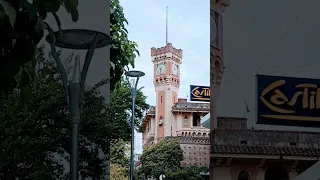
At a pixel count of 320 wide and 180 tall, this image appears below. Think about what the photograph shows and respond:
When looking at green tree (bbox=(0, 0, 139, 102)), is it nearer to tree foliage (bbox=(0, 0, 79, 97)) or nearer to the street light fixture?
tree foliage (bbox=(0, 0, 79, 97))

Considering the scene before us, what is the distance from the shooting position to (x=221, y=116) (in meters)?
4.91

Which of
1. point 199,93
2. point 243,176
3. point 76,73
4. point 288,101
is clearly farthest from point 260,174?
point 199,93

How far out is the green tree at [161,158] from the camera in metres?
14.8

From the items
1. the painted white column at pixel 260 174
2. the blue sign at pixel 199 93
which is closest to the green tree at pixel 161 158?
the blue sign at pixel 199 93

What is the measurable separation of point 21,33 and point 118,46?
459cm

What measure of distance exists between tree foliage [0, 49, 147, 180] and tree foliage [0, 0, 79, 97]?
259 cm

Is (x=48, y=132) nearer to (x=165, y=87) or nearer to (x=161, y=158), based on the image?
(x=161, y=158)

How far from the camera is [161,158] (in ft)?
51.0

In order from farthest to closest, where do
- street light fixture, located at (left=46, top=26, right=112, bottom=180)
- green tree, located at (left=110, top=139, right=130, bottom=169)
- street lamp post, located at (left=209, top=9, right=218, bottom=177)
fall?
green tree, located at (left=110, top=139, right=130, bottom=169) → street lamp post, located at (left=209, top=9, right=218, bottom=177) → street light fixture, located at (left=46, top=26, right=112, bottom=180)

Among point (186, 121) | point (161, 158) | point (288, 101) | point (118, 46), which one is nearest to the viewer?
point (288, 101)

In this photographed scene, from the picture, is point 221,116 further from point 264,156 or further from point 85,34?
point 85,34

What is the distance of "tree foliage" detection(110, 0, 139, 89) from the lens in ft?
20.3

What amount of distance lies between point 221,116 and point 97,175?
1.43 meters

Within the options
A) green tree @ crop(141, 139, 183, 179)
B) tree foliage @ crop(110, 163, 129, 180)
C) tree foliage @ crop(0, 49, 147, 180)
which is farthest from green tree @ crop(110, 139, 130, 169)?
green tree @ crop(141, 139, 183, 179)
